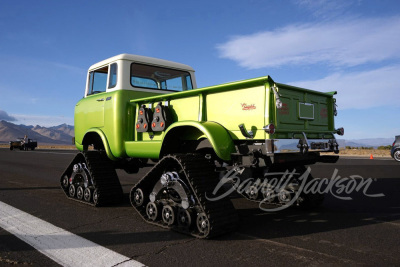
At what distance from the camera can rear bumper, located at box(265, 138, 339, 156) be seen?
390 cm

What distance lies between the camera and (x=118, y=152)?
5801 mm

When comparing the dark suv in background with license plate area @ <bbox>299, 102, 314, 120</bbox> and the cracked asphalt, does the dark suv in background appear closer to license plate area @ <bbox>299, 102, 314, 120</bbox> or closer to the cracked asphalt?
the cracked asphalt

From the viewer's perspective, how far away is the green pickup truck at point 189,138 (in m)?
3.99

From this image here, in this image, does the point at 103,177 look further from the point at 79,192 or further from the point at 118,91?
the point at 118,91

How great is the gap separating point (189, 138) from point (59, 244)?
2.27m

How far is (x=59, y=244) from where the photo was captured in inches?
145

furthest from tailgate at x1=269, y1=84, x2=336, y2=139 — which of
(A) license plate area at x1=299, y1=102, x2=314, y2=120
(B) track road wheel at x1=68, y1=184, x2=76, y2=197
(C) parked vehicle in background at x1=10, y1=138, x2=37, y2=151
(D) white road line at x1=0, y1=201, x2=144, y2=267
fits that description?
(C) parked vehicle in background at x1=10, y1=138, x2=37, y2=151

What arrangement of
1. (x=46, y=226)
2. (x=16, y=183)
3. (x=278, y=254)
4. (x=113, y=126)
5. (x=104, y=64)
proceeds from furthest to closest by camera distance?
(x=16, y=183) < (x=104, y=64) < (x=113, y=126) < (x=46, y=226) < (x=278, y=254)

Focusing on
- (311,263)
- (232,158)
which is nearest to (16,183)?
(232,158)

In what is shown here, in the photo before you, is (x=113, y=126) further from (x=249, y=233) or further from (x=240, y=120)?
(x=249, y=233)

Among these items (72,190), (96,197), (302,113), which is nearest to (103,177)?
(96,197)

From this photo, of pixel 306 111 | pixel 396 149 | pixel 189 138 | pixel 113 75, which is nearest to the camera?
pixel 306 111

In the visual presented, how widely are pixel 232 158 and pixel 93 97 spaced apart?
12.1 ft

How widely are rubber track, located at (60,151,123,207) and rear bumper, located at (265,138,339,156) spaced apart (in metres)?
3.32
